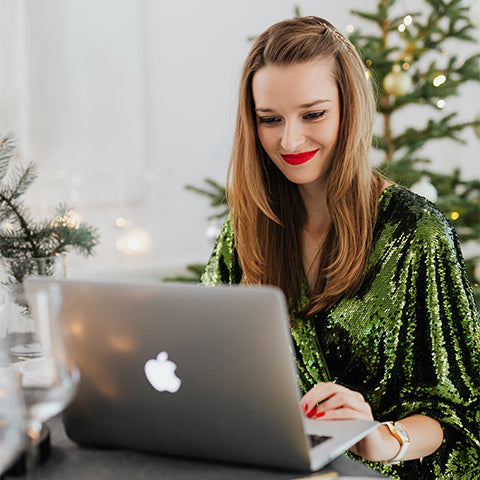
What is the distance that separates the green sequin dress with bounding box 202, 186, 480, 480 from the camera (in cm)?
108

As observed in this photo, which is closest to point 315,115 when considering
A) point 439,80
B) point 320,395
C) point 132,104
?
point 320,395

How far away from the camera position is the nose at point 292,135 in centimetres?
122

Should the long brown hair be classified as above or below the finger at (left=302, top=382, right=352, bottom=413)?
above

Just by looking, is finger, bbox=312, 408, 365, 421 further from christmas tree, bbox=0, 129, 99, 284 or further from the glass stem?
christmas tree, bbox=0, 129, 99, 284

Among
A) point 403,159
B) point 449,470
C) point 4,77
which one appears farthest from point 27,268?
point 4,77

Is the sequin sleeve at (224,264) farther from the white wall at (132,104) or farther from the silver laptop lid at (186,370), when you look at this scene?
the white wall at (132,104)

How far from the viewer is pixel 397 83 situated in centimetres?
221

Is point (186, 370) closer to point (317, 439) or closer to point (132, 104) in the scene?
point (317, 439)

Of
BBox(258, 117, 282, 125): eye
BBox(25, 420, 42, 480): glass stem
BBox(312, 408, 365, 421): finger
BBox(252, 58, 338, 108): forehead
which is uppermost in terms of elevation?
BBox(252, 58, 338, 108): forehead

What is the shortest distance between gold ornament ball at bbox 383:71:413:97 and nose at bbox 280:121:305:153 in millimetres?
1137

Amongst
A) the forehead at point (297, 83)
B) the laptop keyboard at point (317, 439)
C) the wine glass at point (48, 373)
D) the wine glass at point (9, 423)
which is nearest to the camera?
the wine glass at point (9, 423)

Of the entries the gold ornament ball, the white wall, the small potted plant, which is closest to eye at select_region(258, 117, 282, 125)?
the small potted plant

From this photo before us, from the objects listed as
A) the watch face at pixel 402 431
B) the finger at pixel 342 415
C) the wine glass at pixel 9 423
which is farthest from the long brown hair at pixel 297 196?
the wine glass at pixel 9 423

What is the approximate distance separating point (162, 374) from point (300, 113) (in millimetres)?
679
